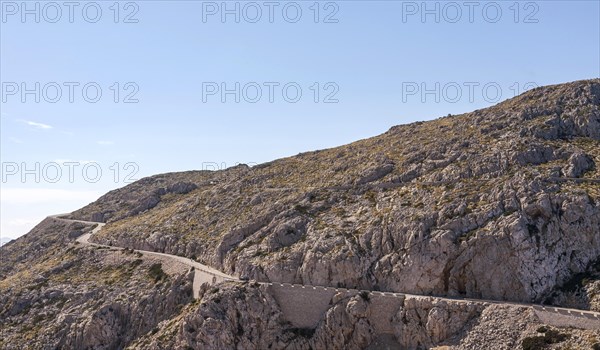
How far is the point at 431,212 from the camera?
7538 centimetres

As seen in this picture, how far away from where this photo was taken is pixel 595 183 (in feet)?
242

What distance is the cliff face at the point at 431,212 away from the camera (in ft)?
217

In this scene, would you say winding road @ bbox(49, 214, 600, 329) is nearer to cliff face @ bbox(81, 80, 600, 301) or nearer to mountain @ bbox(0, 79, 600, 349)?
mountain @ bbox(0, 79, 600, 349)

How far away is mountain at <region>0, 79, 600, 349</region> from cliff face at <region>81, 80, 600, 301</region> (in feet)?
0.76

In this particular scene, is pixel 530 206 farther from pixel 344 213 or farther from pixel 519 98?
pixel 519 98

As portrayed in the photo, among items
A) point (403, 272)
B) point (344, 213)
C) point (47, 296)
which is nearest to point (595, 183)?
point (403, 272)

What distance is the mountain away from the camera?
64312 mm

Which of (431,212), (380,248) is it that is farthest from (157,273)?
(431,212)

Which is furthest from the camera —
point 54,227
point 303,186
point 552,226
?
point 54,227

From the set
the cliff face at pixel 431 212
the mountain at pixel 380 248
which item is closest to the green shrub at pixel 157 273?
the mountain at pixel 380 248

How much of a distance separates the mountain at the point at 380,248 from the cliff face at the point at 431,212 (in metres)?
0.23

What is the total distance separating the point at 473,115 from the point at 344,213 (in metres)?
41.6

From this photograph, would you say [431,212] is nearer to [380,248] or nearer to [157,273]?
[380,248]

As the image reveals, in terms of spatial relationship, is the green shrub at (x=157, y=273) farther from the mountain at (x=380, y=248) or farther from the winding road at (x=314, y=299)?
the winding road at (x=314, y=299)
